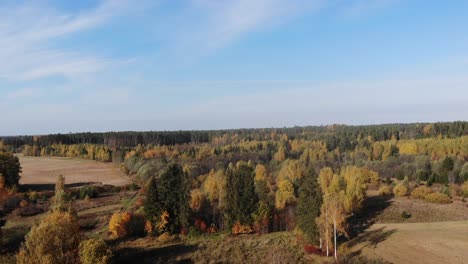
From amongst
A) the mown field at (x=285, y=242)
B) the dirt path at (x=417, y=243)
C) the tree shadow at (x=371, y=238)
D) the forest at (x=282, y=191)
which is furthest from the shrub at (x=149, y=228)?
the dirt path at (x=417, y=243)

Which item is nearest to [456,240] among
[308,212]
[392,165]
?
[308,212]

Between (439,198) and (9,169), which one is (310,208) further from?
(9,169)

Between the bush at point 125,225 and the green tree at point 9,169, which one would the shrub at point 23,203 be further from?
the bush at point 125,225

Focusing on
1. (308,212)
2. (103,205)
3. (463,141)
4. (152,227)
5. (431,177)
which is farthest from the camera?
(463,141)

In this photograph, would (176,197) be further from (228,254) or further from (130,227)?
(228,254)

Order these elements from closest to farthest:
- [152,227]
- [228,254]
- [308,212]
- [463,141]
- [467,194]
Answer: [228,254], [308,212], [152,227], [467,194], [463,141]

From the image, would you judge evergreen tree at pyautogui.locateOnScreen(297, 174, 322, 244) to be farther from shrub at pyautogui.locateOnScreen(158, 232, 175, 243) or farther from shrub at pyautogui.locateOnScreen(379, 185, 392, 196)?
shrub at pyautogui.locateOnScreen(379, 185, 392, 196)

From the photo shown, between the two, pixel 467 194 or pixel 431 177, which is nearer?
pixel 467 194

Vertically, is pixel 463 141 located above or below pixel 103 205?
above
